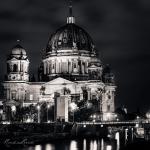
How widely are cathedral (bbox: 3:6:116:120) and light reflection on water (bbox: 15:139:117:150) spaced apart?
132ft

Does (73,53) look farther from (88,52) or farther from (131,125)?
(131,125)

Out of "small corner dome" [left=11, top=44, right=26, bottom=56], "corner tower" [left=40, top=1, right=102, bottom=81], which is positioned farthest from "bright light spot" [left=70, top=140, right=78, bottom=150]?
"corner tower" [left=40, top=1, right=102, bottom=81]

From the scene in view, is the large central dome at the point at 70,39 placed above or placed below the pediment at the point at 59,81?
above

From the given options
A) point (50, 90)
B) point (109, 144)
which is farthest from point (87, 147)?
point (50, 90)

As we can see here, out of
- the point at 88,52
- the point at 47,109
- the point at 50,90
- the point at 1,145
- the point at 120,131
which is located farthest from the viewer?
the point at 88,52

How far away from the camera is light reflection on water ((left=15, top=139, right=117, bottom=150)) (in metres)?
119

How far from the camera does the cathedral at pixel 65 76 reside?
180750mm

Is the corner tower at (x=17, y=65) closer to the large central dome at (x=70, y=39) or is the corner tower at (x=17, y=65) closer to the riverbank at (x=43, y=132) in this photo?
the large central dome at (x=70, y=39)

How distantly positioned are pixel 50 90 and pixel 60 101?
25349 mm

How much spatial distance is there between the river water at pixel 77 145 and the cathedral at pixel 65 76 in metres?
40.0

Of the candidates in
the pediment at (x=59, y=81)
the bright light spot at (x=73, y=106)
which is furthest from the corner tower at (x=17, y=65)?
the bright light spot at (x=73, y=106)

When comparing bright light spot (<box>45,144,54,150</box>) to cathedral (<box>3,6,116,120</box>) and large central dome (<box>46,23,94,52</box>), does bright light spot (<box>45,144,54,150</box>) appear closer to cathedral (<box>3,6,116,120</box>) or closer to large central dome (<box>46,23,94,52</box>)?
cathedral (<box>3,6,116,120</box>)

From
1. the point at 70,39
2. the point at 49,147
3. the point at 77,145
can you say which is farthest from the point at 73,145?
the point at 70,39

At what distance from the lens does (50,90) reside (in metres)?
182
